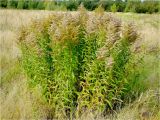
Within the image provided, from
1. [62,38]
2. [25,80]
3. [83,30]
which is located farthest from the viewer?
[25,80]

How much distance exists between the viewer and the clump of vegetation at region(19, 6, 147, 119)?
12.3 ft

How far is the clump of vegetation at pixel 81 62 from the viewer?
3.74 m

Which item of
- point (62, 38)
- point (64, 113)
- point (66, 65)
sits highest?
point (62, 38)

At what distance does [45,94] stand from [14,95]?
49 cm

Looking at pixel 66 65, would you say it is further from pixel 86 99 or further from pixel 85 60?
pixel 86 99

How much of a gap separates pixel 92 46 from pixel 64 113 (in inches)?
33.3

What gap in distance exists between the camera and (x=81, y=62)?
3.94 meters

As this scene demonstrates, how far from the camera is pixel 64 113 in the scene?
12.8 feet

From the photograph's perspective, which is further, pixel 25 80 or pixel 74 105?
pixel 25 80

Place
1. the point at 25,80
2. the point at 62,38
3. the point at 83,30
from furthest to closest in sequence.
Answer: the point at 25,80 → the point at 83,30 → the point at 62,38

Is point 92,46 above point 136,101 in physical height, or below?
above

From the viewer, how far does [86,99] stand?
3883 millimetres

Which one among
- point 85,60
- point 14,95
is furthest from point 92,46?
point 14,95

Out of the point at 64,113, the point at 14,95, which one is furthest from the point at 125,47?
the point at 14,95
